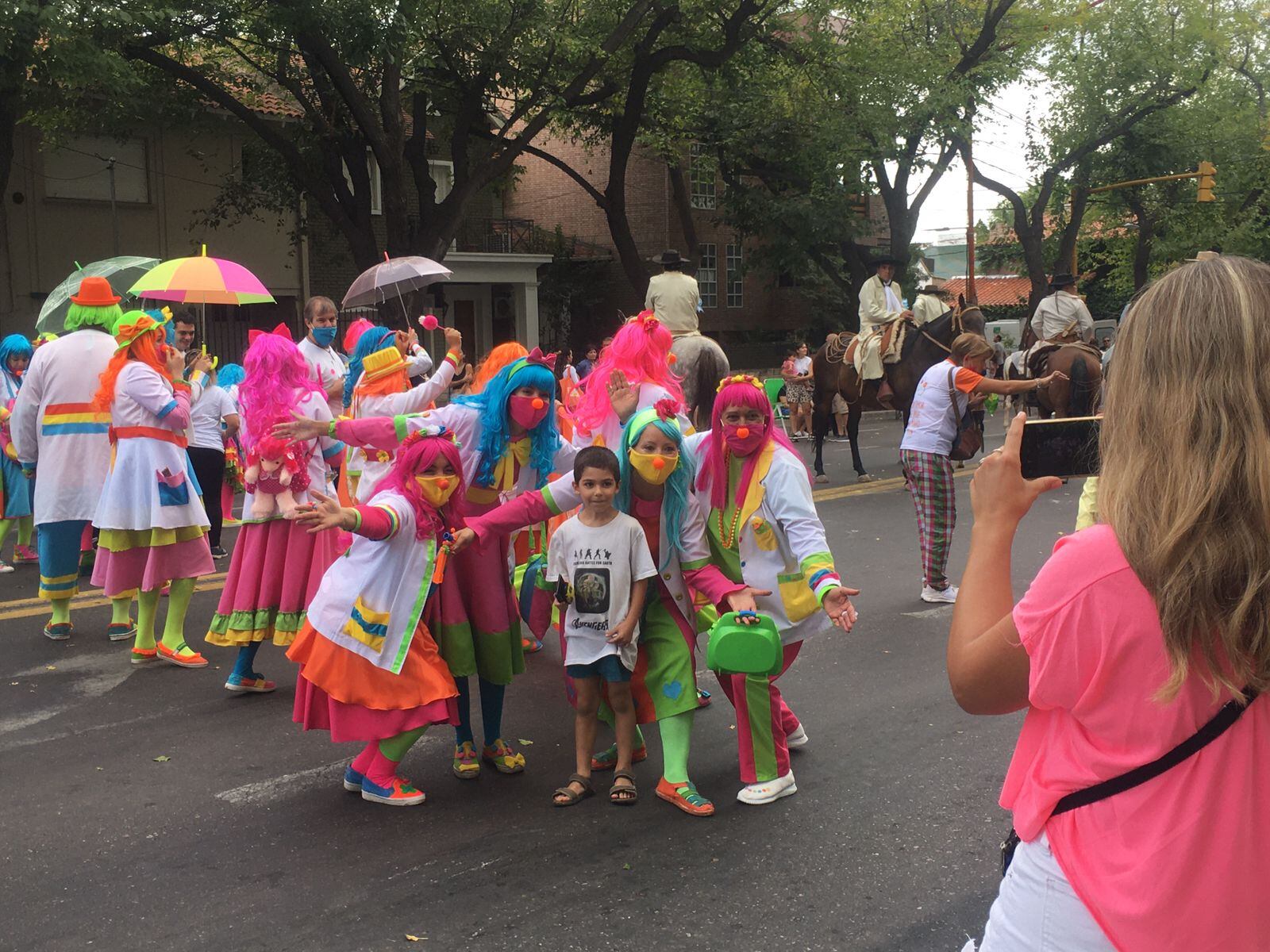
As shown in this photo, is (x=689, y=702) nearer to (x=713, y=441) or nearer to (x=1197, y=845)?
(x=713, y=441)

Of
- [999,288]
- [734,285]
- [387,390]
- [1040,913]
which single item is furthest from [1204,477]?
[999,288]

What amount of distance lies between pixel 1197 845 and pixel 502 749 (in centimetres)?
379

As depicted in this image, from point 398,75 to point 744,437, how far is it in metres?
15.0

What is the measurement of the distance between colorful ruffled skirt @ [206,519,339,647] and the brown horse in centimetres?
1049

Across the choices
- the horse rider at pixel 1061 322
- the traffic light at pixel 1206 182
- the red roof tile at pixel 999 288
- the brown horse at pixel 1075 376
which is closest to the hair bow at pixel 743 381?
the brown horse at pixel 1075 376

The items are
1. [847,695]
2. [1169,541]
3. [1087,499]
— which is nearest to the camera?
[1169,541]

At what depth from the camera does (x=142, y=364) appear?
6.76 metres

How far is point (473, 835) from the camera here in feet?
15.0

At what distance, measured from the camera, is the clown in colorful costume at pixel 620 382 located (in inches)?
242

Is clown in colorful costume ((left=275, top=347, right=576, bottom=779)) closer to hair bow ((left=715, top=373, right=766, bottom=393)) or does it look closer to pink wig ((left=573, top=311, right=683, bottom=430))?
pink wig ((left=573, top=311, right=683, bottom=430))

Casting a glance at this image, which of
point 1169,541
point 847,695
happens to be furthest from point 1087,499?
point 847,695

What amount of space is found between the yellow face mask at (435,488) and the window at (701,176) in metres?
23.7

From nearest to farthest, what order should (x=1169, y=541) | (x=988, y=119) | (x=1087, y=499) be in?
(x=1169, y=541), (x=1087, y=499), (x=988, y=119)

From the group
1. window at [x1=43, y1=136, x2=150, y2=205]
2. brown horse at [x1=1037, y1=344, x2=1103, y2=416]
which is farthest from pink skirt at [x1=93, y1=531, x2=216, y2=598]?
window at [x1=43, y1=136, x2=150, y2=205]
